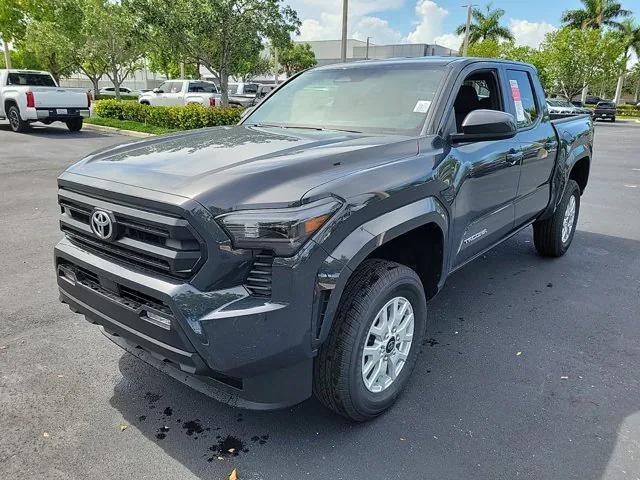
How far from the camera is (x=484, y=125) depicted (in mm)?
3047

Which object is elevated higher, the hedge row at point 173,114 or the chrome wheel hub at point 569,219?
the hedge row at point 173,114

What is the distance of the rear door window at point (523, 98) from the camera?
4164 mm

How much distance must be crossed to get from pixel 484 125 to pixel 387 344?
1.40 meters

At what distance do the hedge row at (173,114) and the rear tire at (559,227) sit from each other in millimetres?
9890

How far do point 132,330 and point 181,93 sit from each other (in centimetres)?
2024

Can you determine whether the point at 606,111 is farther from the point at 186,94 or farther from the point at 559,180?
the point at 559,180

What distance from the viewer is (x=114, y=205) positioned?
239 cm

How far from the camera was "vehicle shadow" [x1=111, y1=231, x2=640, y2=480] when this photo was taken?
8.04 ft

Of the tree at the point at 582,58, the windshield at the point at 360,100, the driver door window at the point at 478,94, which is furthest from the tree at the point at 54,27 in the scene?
the tree at the point at 582,58

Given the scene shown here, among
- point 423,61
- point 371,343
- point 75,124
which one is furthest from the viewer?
point 75,124

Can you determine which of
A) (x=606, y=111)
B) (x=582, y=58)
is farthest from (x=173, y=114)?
(x=582, y=58)

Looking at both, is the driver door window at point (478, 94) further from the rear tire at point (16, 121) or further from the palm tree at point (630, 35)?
the palm tree at point (630, 35)

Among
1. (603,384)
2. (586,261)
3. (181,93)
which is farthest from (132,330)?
(181,93)

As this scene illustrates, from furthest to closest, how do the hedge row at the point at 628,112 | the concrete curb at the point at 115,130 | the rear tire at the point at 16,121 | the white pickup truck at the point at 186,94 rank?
the hedge row at the point at 628,112
the white pickup truck at the point at 186,94
the concrete curb at the point at 115,130
the rear tire at the point at 16,121
